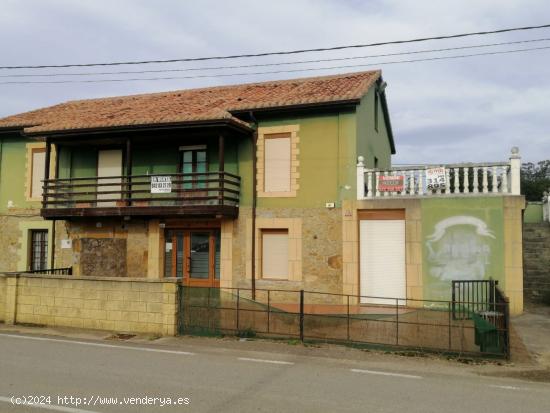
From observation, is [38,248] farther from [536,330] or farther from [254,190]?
[536,330]

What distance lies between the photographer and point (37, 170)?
739 inches

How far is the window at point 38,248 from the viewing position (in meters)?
18.4

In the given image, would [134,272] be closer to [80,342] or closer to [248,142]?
[248,142]

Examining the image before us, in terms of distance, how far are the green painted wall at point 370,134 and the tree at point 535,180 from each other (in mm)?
46631

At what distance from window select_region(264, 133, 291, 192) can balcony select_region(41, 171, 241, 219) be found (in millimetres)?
1033

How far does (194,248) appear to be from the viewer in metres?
16.5

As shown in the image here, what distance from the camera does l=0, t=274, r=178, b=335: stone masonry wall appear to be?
10430mm

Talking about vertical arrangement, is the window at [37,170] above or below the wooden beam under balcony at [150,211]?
above

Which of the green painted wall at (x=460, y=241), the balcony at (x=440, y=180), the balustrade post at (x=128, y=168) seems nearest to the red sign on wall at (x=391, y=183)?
the balcony at (x=440, y=180)

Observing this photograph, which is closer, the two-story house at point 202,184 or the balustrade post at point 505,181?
the balustrade post at point 505,181

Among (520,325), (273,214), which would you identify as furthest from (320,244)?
(520,325)

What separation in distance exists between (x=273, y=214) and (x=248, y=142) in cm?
251

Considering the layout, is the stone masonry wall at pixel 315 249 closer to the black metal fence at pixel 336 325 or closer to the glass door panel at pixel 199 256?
the glass door panel at pixel 199 256

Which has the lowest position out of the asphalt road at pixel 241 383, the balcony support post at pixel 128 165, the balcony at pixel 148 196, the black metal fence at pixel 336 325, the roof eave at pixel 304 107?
the asphalt road at pixel 241 383
